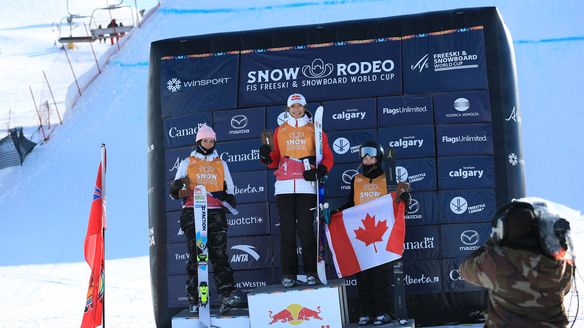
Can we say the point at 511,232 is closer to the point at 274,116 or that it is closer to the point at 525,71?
the point at 274,116

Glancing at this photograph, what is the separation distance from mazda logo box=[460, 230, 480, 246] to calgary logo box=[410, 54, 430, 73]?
4.54 feet

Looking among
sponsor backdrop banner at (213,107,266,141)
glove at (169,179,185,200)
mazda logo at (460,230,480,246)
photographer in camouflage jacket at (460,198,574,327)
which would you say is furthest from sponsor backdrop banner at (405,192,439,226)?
photographer in camouflage jacket at (460,198,574,327)

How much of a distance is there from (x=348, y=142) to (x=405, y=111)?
53 centimetres

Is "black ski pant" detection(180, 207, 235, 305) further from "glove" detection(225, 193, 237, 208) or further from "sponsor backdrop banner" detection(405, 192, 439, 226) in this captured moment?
"sponsor backdrop banner" detection(405, 192, 439, 226)

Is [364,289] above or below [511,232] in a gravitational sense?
below

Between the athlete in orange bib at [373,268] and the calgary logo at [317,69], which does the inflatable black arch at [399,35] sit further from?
the athlete in orange bib at [373,268]

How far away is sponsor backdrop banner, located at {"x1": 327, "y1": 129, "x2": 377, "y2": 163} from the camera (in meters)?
7.39

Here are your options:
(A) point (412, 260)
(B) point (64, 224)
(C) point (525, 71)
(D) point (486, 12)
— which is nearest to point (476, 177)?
(A) point (412, 260)

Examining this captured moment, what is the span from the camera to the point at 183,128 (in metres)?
7.70

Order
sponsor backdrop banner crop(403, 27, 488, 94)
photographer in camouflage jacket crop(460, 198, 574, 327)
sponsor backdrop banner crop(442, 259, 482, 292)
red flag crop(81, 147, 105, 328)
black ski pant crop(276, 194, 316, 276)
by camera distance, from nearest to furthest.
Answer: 1. photographer in camouflage jacket crop(460, 198, 574, 327)
2. black ski pant crop(276, 194, 316, 276)
3. red flag crop(81, 147, 105, 328)
4. sponsor backdrop banner crop(442, 259, 482, 292)
5. sponsor backdrop banner crop(403, 27, 488, 94)

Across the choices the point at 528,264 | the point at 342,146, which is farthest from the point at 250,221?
the point at 528,264

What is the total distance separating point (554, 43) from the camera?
1677cm

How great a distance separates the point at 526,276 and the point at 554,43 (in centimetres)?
1405

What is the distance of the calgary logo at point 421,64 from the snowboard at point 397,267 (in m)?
1.05
